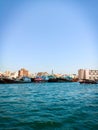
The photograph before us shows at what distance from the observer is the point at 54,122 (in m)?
14.3

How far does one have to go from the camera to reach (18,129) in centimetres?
1220

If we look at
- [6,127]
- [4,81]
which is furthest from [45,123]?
[4,81]

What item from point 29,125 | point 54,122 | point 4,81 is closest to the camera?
point 29,125

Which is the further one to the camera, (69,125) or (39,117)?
(39,117)

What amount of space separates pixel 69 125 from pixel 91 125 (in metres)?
1.32

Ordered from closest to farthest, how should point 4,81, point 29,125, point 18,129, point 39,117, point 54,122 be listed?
point 18,129
point 29,125
point 54,122
point 39,117
point 4,81

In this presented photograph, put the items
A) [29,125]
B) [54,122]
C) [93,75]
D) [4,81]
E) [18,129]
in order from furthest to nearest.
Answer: [93,75] < [4,81] < [54,122] < [29,125] < [18,129]

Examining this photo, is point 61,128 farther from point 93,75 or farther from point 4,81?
point 93,75

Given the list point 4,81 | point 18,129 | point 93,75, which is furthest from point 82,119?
point 93,75

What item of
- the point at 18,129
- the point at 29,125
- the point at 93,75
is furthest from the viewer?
the point at 93,75

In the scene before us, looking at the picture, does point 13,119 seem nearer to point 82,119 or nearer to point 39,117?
point 39,117

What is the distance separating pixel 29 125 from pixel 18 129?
1.27 m

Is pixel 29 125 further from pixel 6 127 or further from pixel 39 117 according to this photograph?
pixel 39 117

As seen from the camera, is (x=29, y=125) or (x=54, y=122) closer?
(x=29, y=125)
